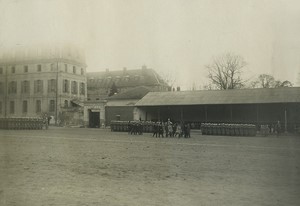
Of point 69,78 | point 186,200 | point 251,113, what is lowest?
point 186,200

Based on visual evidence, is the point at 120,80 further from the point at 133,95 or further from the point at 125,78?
the point at 133,95

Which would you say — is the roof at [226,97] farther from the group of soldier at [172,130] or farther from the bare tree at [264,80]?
the bare tree at [264,80]

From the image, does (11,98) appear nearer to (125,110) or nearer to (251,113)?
(125,110)

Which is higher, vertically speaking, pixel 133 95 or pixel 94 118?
A: pixel 133 95

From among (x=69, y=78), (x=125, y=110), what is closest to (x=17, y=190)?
(x=125, y=110)

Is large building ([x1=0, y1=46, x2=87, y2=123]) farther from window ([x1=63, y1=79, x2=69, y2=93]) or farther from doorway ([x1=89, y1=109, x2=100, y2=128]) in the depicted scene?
doorway ([x1=89, y1=109, x2=100, y2=128])

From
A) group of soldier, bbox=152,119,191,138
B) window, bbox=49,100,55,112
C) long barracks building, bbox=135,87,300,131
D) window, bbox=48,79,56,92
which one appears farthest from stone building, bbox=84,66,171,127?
group of soldier, bbox=152,119,191,138

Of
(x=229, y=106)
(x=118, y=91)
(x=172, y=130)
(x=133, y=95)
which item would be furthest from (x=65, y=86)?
(x=172, y=130)
